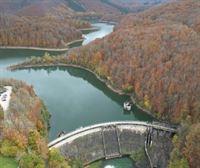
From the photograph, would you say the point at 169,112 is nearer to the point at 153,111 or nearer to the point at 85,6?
the point at 153,111

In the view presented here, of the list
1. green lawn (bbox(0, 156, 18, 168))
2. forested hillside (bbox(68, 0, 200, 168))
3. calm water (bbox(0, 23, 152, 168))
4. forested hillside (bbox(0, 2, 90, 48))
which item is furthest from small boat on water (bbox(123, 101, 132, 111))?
forested hillside (bbox(0, 2, 90, 48))

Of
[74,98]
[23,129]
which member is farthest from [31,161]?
[74,98]

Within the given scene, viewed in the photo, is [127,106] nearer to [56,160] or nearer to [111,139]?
[111,139]

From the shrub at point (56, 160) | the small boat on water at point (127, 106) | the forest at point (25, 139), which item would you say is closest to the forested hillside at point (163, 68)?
the small boat on water at point (127, 106)

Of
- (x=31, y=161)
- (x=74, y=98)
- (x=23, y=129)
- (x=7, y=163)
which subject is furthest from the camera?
(x=74, y=98)

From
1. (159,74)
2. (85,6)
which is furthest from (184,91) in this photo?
(85,6)

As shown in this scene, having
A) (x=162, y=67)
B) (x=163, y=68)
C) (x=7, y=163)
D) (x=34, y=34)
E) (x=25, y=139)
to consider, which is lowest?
(x=7, y=163)
